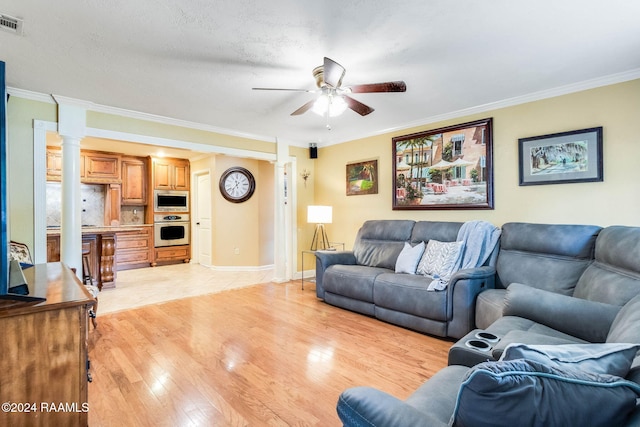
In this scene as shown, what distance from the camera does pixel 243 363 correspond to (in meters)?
2.40

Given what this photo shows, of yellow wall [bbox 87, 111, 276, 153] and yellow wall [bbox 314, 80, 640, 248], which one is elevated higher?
yellow wall [bbox 87, 111, 276, 153]

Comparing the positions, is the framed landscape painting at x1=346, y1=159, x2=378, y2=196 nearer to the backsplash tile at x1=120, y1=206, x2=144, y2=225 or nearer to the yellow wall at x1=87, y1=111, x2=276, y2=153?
the yellow wall at x1=87, y1=111, x2=276, y2=153

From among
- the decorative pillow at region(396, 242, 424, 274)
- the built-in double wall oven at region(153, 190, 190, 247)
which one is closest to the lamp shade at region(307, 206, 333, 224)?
the decorative pillow at region(396, 242, 424, 274)

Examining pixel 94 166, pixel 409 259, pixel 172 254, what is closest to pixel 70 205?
pixel 94 166

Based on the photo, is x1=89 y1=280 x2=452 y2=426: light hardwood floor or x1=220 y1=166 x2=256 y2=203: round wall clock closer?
x1=89 y1=280 x2=452 y2=426: light hardwood floor

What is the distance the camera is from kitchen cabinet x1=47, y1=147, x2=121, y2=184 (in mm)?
5613

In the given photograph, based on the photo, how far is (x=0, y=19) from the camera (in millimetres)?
1979

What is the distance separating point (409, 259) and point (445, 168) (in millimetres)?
1268

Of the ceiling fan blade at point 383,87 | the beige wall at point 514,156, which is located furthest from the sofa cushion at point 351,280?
the ceiling fan blade at point 383,87

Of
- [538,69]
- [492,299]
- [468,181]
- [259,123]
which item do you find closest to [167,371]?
[492,299]

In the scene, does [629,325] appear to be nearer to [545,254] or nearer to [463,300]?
[463,300]

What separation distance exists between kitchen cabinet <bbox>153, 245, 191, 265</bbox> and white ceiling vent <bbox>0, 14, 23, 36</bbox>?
520 centimetres

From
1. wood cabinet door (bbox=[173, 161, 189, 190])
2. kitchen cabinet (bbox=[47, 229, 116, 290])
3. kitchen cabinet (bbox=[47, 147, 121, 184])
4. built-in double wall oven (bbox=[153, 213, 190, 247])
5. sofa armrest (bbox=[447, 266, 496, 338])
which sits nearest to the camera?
sofa armrest (bbox=[447, 266, 496, 338])

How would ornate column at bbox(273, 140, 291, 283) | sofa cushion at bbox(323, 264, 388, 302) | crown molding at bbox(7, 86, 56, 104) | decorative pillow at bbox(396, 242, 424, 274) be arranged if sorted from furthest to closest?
ornate column at bbox(273, 140, 291, 283)
decorative pillow at bbox(396, 242, 424, 274)
sofa cushion at bbox(323, 264, 388, 302)
crown molding at bbox(7, 86, 56, 104)
